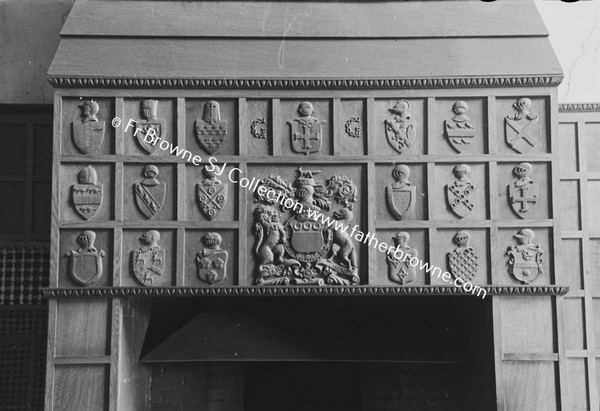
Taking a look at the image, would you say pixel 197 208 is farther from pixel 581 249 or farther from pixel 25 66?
pixel 581 249

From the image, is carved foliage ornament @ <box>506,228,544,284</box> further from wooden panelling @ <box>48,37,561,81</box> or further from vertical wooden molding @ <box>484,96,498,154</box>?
wooden panelling @ <box>48,37,561,81</box>

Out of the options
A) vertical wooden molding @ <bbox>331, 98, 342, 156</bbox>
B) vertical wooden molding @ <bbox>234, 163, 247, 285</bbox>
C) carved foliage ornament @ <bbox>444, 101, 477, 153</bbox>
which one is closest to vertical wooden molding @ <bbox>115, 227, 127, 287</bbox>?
vertical wooden molding @ <bbox>234, 163, 247, 285</bbox>

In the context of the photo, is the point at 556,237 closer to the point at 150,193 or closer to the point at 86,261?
the point at 150,193

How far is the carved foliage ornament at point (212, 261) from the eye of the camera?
A: 4375 mm

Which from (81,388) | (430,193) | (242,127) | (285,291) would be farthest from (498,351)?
(81,388)

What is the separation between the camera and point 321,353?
4637mm

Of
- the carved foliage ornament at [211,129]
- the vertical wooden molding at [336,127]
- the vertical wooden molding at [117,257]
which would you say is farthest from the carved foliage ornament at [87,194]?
the vertical wooden molding at [336,127]

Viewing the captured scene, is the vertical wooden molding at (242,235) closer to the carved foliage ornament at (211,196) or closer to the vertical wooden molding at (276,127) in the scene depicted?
the carved foliage ornament at (211,196)

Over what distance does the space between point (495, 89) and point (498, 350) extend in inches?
68.8

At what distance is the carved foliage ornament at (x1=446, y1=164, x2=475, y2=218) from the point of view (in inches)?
175

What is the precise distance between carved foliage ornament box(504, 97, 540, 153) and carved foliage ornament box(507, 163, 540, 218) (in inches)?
5.7

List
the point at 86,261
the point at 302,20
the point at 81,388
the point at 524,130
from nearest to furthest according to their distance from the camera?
the point at 81,388, the point at 86,261, the point at 524,130, the point at 302,20

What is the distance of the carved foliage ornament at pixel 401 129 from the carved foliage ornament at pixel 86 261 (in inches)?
82.4

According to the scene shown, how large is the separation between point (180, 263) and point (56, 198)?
36.9 inches
